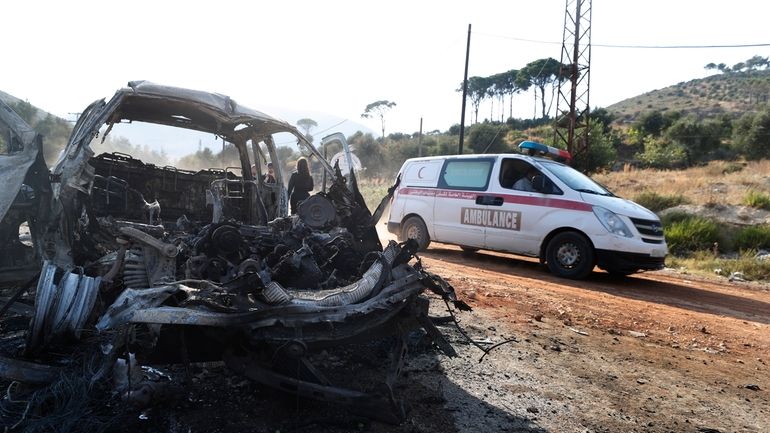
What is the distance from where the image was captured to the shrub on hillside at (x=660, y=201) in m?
14.2

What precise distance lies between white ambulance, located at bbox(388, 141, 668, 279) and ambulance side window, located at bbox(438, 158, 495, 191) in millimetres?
20

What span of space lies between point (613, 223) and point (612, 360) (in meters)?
3.78

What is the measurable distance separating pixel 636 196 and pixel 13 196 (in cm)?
1557

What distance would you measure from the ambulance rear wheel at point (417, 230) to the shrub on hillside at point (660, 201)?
795 centimetres

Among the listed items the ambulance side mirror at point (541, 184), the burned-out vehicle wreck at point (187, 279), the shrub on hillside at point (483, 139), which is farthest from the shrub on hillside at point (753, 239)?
the shrub on hillside at point (483, 139)

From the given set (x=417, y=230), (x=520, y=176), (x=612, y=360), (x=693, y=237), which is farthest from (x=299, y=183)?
(x=693, y=237)

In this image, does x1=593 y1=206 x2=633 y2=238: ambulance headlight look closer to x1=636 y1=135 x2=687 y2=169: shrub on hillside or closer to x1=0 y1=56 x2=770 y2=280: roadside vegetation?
x1=0 y1=56 x2=770 y2=280: roadside vegetation

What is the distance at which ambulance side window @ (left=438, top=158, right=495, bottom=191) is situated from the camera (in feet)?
29.3

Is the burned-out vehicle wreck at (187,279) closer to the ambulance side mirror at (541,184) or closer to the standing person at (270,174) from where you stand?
the standing person at (270,174)

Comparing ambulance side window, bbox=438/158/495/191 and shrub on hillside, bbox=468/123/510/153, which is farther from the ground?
shrub on hillside, bbox=468/123/510/153

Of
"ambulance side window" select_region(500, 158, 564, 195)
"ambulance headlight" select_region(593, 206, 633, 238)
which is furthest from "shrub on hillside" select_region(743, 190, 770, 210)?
"ambulance side window" select_region(500, 158, 564, 195)

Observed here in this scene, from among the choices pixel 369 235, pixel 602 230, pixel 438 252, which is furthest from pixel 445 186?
pixel 369 235

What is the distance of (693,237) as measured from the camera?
1137 cm

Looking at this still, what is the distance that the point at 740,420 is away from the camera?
310cm
